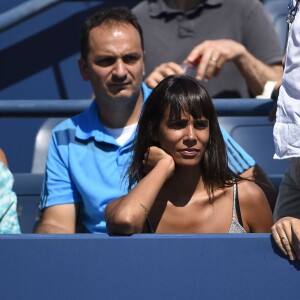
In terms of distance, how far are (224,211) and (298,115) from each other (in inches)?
15.7

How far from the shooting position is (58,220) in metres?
3.06

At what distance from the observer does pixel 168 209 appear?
8.50ft

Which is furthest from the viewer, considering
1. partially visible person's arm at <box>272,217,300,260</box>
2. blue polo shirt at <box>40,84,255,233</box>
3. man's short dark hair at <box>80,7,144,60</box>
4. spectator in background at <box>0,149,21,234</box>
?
man's short dark hair at <box>80,7,144,60</box>

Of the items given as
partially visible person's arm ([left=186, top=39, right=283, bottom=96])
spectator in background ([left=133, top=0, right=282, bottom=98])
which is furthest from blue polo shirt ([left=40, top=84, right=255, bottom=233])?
spectator in background ([left=133, top=0, right=282, bottom=98])

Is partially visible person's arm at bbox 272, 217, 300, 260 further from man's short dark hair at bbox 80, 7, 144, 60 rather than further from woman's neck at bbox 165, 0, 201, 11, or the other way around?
woman's neck at bbox 165, 0, 201, 11

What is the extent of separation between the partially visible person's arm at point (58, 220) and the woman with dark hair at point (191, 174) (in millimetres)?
473

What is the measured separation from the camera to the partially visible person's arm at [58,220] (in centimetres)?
303

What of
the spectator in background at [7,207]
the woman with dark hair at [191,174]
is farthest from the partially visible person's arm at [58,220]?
the woman with dark hair at [191,174]

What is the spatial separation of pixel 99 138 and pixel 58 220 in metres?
0.33

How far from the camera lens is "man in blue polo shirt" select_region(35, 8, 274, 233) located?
3.04 m

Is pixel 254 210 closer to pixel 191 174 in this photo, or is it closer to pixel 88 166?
pixel 191 174

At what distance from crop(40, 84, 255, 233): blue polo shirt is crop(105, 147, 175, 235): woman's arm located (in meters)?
0.39
